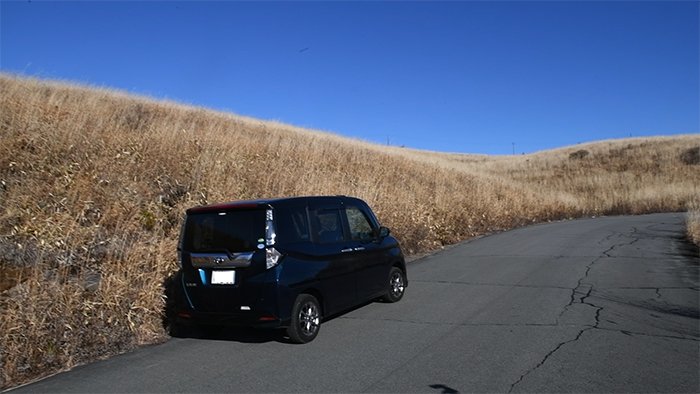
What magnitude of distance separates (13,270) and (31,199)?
213 cm

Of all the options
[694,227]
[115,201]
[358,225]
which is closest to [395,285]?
[358,225]

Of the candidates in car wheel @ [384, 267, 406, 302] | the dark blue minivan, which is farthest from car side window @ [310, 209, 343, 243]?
car wheel @ [384, 267, 406, 302]

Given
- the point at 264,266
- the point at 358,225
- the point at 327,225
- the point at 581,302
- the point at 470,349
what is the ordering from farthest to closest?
1. the point at 581,302
2. the point at 358,225
3. the point at 327,225
4. the point at 264,266
5. the point at 470,349

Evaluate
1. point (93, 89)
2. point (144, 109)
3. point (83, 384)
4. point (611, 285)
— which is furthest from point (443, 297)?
point (93, 89)

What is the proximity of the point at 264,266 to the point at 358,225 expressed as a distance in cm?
232

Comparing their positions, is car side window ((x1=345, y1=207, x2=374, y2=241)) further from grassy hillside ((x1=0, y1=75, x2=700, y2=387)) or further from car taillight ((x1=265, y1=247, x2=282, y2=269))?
grassy hillside ((x1=0, y1=75, x2=700, y2=387))

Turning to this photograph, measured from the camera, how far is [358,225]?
332 inches

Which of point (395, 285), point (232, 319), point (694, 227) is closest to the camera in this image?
point (232, 319)

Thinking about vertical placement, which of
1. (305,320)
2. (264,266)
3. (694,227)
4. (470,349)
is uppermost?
(264,266)

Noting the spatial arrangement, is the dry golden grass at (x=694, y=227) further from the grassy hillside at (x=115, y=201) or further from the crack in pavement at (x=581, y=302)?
the grassy hillside at (x=115, y=201)

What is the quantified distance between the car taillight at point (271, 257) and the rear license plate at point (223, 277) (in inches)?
17.7

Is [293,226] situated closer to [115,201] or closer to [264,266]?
[264,266]

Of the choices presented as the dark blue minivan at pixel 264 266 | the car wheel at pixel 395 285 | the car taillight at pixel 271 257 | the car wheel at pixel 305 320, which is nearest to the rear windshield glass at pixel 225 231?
the dark blue minivan at pixel 264 266

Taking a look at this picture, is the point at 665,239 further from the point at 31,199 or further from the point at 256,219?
the point at 31,199
